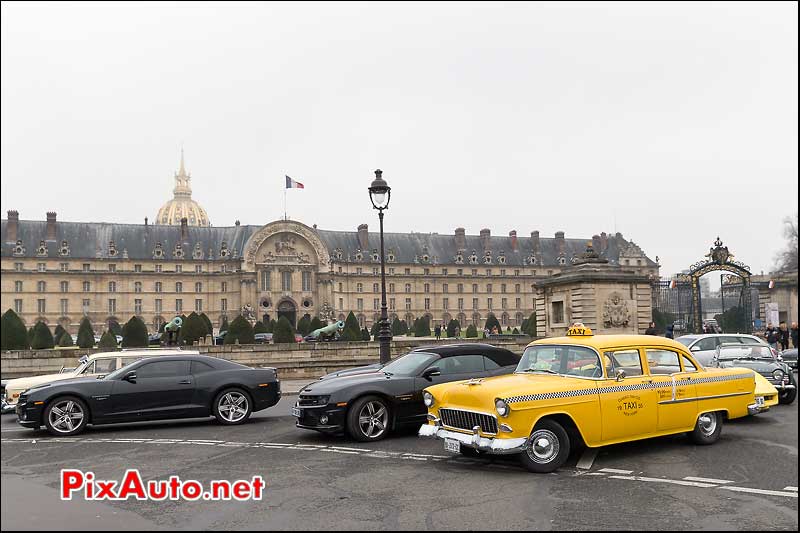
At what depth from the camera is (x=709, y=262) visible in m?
29.5

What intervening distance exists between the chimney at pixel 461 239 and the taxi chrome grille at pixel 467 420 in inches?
3868

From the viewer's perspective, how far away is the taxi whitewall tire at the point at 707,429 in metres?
9.70

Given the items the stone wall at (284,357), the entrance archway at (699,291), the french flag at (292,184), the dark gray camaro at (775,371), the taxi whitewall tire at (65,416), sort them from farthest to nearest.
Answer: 1. the french flag at (292,184)
2. the entrance archway at (699,291)
3. the stone wall at (284,357)
4. the dark gray camaro at (775,371)
5. the taxi whitewall tire at (65,416)

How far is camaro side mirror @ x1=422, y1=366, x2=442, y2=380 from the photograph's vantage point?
11258mm

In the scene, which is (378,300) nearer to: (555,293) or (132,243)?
(132,243)

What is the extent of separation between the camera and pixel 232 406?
12.9 metres

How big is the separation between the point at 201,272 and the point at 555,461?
293ft

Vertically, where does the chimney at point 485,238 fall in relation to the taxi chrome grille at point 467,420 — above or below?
above

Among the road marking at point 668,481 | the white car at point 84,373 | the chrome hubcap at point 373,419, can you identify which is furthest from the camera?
the white car at point 84,373

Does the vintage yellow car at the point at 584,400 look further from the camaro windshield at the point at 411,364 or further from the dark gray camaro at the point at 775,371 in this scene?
the dark gray camaro at the point at 775,371

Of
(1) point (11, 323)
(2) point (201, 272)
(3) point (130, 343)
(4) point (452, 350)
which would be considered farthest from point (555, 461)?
(2) point (201, 272)

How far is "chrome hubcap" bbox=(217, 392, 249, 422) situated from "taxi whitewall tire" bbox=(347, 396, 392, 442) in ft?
10.5

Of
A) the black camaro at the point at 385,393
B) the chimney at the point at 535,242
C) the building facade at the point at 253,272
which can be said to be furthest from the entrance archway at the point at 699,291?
the chimney at the point at 535,242

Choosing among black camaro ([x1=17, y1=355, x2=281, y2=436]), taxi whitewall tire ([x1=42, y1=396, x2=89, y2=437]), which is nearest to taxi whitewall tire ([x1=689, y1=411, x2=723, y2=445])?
black camaro ([x1=17, y1=355, x2=281, y2=436])
